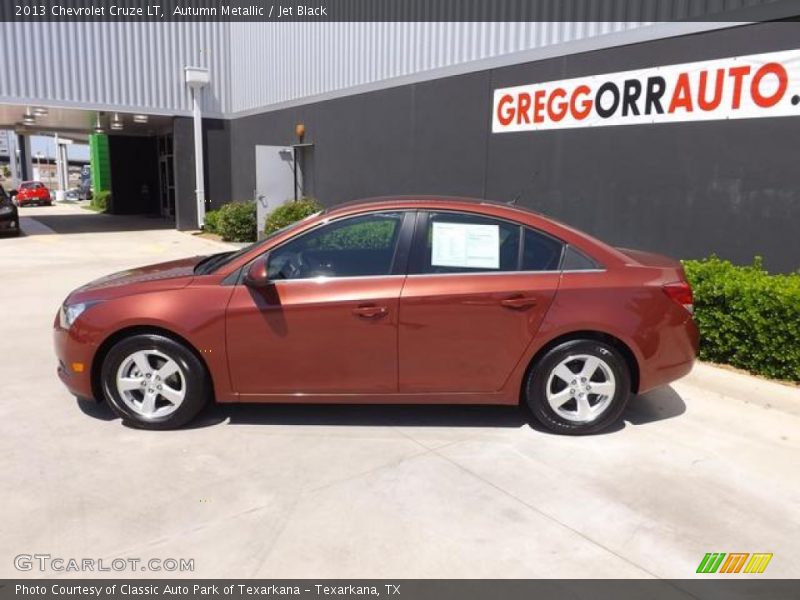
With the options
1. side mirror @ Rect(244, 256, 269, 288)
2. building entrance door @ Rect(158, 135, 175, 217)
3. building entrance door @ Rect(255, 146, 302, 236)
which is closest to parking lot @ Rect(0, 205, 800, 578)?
side mirror @ Rect(244, 256, 269, 288)

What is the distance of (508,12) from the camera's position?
904 centimetres

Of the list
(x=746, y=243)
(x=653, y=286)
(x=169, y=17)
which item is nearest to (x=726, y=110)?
(x=746, y=243)

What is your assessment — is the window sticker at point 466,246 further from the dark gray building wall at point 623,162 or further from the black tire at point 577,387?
the dark gray building wall at point 623,162

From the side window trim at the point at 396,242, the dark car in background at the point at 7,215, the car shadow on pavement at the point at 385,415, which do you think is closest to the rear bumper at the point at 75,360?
the car shadow on pavement at the point at 385,415

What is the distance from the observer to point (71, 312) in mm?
4371

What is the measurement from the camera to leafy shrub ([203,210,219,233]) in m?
17.0

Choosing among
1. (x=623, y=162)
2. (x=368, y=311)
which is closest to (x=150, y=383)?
(x=368, y=311)

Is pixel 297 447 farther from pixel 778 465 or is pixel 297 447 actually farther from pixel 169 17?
pixel 169 17

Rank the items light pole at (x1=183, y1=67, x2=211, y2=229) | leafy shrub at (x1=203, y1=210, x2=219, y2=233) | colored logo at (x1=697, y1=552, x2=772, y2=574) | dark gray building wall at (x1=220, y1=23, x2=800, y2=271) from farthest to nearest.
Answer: light pole at (x1=183, y1=67, x2=211, y2=229), leafy shrub at (x1=203, y1=210, x2=219, y2=233), dark gray building wall at (x1=220, y1=23, x2=800, y2=271), colored logo at (x1=697, y1=552, x2=772, y2=574)

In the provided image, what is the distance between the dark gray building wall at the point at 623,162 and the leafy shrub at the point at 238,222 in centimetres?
475

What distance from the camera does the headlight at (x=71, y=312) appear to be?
4.32 m

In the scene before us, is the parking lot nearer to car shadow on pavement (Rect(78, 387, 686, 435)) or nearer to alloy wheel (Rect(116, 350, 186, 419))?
car shadow on pavement (Rect(78, 387, 686, 435))

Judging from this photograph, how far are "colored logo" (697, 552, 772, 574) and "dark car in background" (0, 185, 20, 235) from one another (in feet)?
60.7

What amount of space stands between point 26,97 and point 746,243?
16611mm
